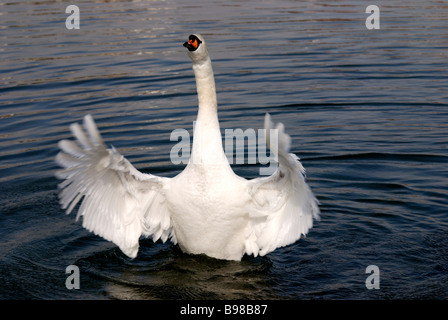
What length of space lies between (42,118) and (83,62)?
3983 millimetres

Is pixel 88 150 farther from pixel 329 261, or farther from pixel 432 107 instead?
pixel 432 107

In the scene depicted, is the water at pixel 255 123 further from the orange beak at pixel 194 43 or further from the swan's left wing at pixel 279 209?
the orange beak at pixel 194 43

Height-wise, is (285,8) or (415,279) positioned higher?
(285,8)

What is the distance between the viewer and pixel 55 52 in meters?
16.7

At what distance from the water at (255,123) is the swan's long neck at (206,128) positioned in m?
1.35

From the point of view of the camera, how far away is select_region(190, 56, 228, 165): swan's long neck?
255 inches

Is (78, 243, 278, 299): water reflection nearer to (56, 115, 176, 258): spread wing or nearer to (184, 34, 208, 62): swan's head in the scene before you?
(56, 115, 176, 258): spread wing

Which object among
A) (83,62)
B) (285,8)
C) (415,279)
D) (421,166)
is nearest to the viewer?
(415,279)

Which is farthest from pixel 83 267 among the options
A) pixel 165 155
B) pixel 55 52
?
pixel 55 52
